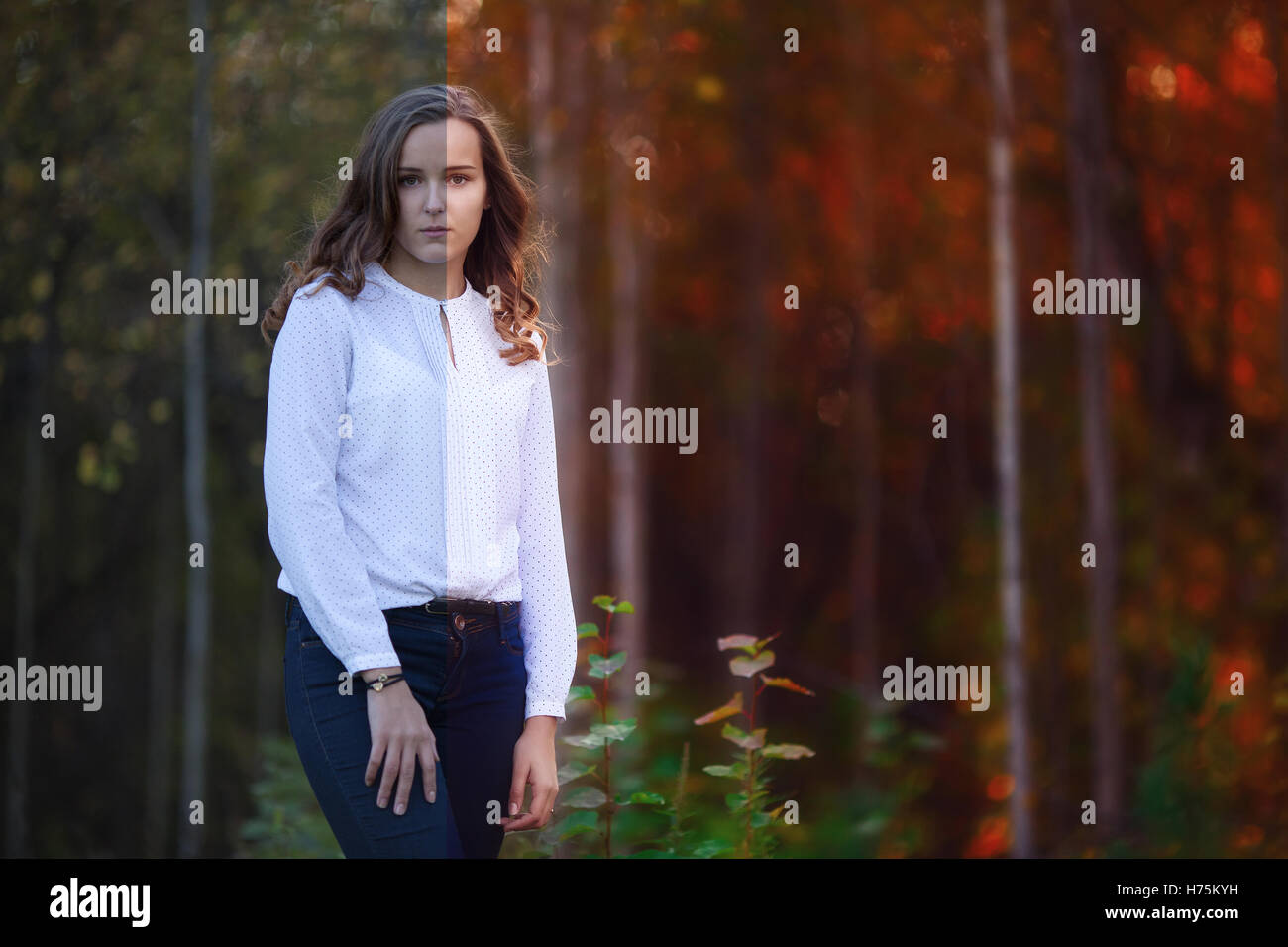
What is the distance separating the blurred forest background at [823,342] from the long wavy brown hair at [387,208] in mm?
3103

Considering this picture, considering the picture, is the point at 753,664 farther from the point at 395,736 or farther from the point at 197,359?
the point at 197,359

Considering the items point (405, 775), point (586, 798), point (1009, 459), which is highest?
point (1009, 459)

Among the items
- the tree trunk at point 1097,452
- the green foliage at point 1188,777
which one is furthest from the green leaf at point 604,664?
the tree trunk at point 1097,452

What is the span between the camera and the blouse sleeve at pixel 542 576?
2.73m

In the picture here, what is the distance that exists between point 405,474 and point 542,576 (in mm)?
420

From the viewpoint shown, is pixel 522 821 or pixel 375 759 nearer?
pixel 375 759

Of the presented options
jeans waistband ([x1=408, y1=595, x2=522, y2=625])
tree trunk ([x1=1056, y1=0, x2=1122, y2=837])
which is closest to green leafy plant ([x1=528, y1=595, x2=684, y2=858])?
jeans waistband ([x1=408, y1=595, x2=522, y2=625])

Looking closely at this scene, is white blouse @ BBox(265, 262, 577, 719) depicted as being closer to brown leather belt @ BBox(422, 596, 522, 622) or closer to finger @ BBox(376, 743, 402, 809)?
brown leather belt @ BBox(422, 596, 522, 622)

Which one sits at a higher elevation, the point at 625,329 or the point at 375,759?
the point at 625,329

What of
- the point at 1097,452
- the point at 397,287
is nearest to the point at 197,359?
the point at 1097,452

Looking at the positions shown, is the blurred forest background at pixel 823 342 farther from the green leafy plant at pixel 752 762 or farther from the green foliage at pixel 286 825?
the green leafy plant at pixel 752 762

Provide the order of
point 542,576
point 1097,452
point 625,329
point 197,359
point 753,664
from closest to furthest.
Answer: point 542,576 < point 753,664 < point 1097,452 < point 197,359 < point 625,329

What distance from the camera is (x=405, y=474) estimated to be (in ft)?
8.27
